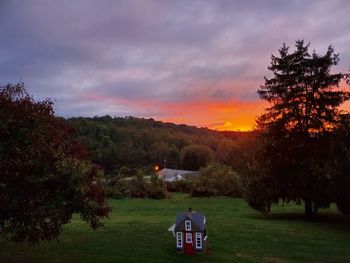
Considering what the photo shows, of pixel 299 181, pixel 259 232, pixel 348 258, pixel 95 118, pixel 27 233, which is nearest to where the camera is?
pixel 27 233

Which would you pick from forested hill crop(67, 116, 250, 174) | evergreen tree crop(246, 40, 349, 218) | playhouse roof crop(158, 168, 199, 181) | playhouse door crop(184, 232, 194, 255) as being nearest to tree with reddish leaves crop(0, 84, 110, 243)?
playhouse door crop(184, 232, 194, 255)

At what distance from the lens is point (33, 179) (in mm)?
13812

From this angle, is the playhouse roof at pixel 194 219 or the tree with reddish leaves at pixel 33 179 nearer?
the tree with reddish leaves at pixel 33 179

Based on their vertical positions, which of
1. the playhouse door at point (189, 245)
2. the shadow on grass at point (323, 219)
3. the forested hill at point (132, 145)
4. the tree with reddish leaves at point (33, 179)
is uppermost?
the forested hill at point (132, 145)

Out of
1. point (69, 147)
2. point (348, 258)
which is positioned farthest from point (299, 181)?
point (69, 147)

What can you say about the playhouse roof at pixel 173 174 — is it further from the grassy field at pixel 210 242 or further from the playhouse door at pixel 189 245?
the playhouse door at pixel 189 245

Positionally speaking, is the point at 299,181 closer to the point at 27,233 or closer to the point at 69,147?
the point at 69,147

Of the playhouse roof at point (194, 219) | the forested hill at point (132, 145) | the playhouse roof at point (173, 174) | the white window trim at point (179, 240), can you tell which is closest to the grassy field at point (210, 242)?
the white window trim at point (179, 240)

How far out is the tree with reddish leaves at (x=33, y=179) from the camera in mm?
13391

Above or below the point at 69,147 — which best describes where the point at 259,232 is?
below

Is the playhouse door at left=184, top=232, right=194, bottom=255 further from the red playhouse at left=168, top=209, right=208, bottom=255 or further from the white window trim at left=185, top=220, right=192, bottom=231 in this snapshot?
the white window trim at left=185, top=220, right=192, bottom=231

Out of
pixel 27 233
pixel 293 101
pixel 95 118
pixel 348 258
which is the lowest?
pixel 348 258

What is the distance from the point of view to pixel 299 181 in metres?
28.0

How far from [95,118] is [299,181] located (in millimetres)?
130914
